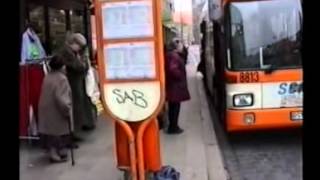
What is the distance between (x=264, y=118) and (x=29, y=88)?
11.1 feet

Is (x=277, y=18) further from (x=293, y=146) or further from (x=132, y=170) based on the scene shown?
(x=132, y=170)

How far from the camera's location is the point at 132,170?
6.38 meters

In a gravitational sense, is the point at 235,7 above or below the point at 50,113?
above

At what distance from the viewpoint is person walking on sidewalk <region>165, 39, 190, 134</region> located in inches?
418

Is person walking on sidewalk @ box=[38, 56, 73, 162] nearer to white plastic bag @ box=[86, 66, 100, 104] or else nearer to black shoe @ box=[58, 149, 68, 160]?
→ black shoe @ box=[58, 149, 68, 160]

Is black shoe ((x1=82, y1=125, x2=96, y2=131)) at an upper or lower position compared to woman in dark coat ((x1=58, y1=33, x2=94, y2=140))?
lower

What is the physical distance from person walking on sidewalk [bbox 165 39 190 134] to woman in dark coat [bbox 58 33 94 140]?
57.8 inches

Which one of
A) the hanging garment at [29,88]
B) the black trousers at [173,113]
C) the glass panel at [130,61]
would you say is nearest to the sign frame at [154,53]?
the glass panel at [130,61]

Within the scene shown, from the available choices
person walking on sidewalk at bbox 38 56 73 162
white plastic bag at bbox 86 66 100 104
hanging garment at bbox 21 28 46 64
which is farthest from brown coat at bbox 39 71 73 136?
white plastic bag at bbox 86 66 100 104

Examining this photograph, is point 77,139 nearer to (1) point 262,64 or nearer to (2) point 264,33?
(1) point 262,64

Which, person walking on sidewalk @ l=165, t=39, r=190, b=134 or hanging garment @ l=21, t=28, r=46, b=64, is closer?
hanging garment @ l=21, t=28, r=46, b=64

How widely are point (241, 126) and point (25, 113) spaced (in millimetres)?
3098

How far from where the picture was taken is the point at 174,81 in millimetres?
10820
